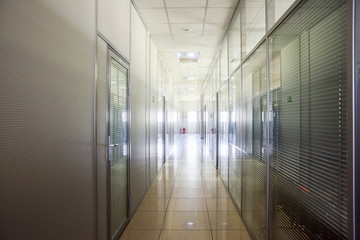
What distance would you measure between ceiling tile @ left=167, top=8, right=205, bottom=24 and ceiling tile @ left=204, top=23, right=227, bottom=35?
1.06 feet

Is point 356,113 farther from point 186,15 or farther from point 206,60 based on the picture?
point 206,60

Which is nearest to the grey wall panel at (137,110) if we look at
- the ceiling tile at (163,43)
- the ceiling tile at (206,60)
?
the ceiling tile at (163,43)

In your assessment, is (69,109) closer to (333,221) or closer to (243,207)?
(333,221)

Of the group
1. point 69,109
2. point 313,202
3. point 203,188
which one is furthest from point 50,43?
point 203,188

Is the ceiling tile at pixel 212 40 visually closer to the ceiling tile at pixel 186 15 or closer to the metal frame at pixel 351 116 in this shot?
the ceiling tile at pixel 186 15

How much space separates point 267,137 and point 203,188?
3423mm

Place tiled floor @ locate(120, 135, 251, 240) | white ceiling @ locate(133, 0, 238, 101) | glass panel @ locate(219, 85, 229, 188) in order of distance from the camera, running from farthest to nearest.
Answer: glass panel @ locate(219, 85, 229, 188) < white ceiling @ locate(133, 0, 238, 101) < tiled floor @ locate(120, 135, 251, 240)

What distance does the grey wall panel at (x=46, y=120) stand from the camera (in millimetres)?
1218

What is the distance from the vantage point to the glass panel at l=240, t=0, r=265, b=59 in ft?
9.03

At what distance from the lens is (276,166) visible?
2.26 m

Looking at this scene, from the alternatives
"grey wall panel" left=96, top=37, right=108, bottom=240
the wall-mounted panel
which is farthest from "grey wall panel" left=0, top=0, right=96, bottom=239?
the wall-mounted panel

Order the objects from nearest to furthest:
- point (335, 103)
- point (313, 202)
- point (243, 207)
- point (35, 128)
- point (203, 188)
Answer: point (335, 103), point (35, 128), point (313, 202), point (243, 207), point (203, 188)

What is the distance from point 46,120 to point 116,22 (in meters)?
2.06

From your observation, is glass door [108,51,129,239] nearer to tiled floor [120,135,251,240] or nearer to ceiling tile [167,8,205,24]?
tiled floor [120,135,251,240]
